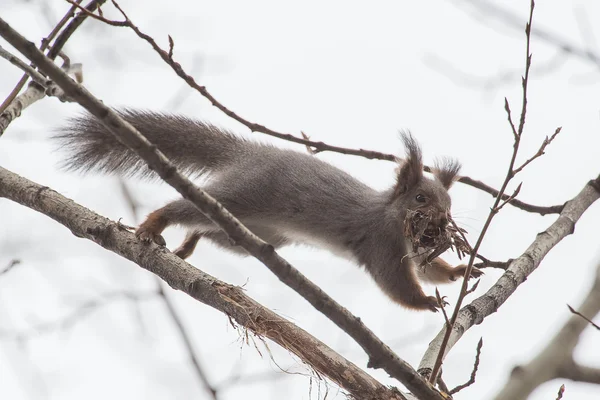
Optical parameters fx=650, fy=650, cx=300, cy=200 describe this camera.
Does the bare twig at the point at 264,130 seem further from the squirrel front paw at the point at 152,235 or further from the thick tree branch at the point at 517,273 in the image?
the squirrel front paw at the point at 152,235

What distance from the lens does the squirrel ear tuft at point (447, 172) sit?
4199 millimetres

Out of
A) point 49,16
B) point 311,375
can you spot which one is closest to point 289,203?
point 311,375

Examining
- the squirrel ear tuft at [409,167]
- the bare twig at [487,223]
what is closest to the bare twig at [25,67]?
the bare twig at [487,223]

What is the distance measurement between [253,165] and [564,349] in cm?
215

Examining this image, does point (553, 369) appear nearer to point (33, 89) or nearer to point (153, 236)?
point (153, 236)

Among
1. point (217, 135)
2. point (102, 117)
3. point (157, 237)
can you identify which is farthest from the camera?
point (217, 135)

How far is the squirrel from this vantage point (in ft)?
12.7

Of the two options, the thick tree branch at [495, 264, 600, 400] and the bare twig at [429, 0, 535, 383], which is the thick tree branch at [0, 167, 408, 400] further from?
the thick tree branch at [495, 264, 600, 400]

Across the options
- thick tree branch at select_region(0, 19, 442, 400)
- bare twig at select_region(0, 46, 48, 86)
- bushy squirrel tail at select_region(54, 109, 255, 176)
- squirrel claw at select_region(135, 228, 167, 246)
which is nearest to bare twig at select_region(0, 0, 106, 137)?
bare twig at select_region(0, 46, 48, 86)

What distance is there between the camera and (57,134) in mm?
3795

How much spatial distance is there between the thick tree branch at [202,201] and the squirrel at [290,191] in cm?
207

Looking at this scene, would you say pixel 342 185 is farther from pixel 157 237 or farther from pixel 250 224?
pixel 157 237

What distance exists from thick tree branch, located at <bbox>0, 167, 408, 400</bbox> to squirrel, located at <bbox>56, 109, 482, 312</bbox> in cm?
92

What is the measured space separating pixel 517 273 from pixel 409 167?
4.71 ft
